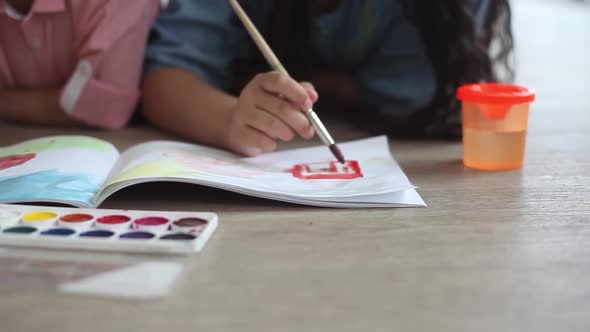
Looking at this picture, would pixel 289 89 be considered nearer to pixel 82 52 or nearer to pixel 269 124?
pixel 269 124

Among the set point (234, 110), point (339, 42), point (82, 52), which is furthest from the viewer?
point (339, 42)

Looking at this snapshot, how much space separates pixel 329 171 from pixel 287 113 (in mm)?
69

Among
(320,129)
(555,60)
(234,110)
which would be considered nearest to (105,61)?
(234,110)

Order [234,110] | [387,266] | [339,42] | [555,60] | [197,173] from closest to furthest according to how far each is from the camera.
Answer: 1. [387,266]
2. [197,173]
3. [234,110]
4. [339,42]
5. [555,60]

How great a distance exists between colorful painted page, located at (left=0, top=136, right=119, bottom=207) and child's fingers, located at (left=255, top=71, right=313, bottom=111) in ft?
0.51

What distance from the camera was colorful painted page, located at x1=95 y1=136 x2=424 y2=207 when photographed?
1.68 ft

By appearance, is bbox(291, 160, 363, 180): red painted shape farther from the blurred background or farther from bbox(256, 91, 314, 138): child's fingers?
the blurred background

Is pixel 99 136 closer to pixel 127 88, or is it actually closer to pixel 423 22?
pixel 127 88

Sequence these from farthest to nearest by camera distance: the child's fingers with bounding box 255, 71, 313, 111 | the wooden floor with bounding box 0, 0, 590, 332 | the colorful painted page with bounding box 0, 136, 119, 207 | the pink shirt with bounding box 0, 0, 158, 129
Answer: the pink shirt with bounding box 0, 0, 158, 129
the child's fingers with bounding box 255, 71, 313, 111
the colorful painted page with bounding box 0, 136, 119, 207
the wooden floor with bounding box 0, 0, 590, 332

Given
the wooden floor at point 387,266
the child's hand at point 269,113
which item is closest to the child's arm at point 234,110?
the child's hand at point 269,113

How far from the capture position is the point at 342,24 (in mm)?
868

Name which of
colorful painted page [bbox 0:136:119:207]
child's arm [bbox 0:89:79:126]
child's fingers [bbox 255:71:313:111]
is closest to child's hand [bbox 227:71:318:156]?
child's fingers [bbox 255:71:313:111]

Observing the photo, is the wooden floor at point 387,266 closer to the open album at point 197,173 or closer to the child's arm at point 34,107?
the open album at point 197,173

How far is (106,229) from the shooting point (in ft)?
1.47
